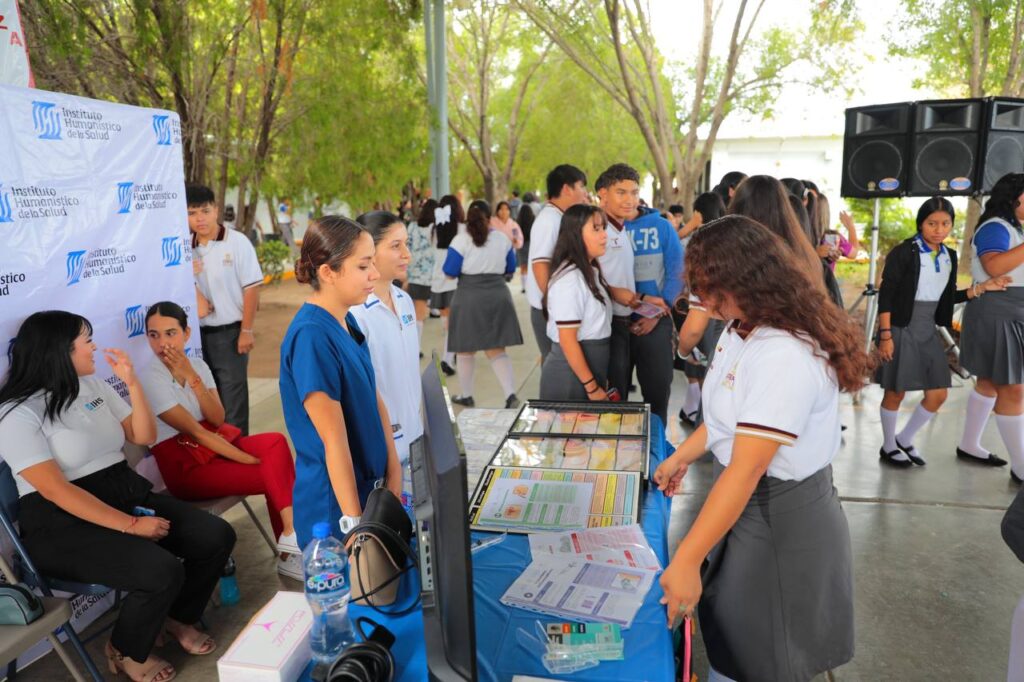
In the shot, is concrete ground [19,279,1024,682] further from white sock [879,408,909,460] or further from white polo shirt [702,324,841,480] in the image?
white polo shirt [702,324,841,480]

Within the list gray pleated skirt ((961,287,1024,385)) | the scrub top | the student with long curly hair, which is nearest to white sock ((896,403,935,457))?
gray pleated skirt ((961,287,1024,385))

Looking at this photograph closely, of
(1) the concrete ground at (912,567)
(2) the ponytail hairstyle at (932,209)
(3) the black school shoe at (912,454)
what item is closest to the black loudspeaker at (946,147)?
(2) the ponytail hairstyle at (932,209)

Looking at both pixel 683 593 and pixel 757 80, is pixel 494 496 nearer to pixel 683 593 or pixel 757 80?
pixel 683 593

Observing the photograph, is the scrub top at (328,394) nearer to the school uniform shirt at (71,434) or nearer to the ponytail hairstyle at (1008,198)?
the school uniform shirt at (71,434)

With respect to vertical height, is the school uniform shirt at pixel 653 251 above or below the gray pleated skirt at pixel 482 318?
above

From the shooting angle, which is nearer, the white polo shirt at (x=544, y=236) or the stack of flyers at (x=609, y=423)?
the stack of flyers at (x=609, y=423)

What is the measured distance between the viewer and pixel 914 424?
450 cm

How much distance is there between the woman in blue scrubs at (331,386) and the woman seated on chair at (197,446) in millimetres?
1091

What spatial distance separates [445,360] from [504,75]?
15.1m

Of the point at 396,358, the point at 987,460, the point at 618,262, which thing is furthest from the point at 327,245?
the point at 987,460

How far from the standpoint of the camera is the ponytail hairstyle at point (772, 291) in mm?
1581

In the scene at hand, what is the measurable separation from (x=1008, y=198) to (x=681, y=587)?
3533 millimetres

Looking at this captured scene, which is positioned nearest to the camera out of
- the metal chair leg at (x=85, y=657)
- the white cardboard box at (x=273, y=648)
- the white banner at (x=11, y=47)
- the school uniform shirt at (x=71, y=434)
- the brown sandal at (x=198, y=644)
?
the white cardboard box at (x=273, y=648)

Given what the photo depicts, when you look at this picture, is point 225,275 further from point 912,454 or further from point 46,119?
point 912,454
